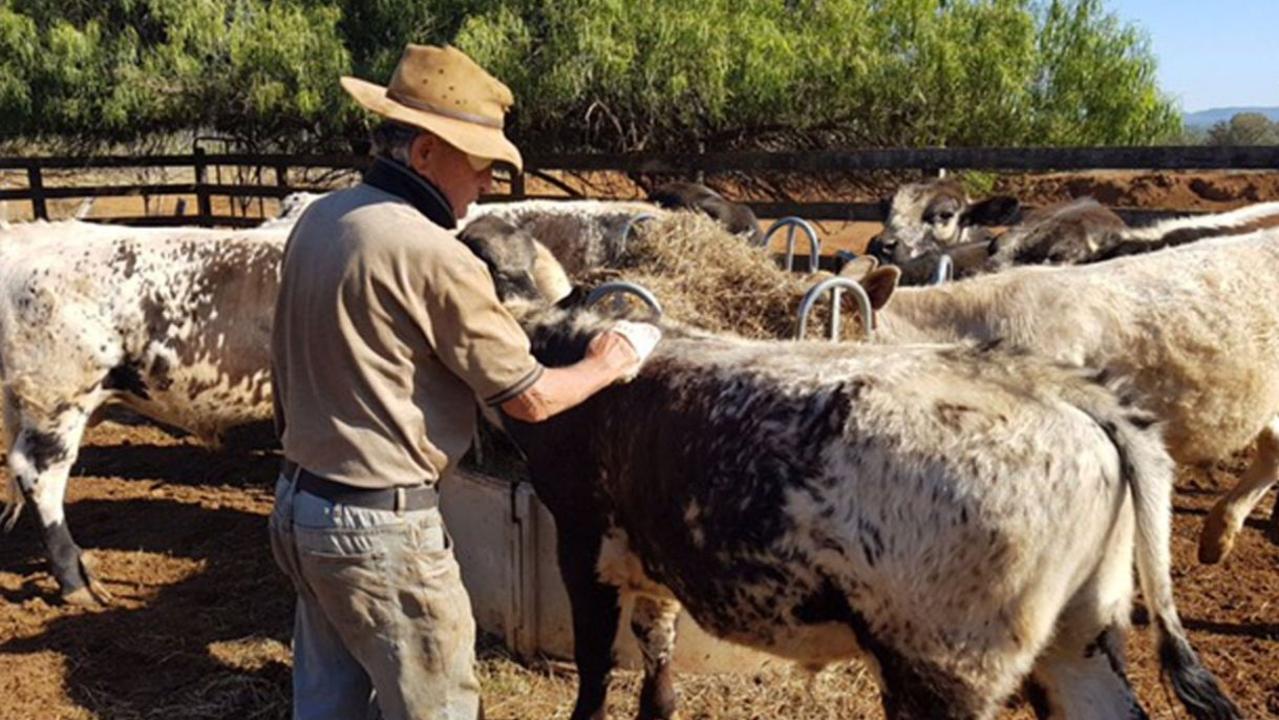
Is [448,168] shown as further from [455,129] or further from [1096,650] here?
[1096,650]

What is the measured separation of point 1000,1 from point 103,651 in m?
12.9

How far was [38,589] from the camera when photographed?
6305 mm

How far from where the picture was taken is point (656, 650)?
4.50 m

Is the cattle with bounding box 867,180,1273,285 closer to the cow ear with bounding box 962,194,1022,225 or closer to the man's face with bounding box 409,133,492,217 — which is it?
the cow ear with bounding box 962,194,1022,225

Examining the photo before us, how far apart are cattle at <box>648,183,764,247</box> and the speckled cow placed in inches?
138

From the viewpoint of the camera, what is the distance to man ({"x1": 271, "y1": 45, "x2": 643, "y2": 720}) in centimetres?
282

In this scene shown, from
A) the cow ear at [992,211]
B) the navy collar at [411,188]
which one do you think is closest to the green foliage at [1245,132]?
the cow ear at [992,211]

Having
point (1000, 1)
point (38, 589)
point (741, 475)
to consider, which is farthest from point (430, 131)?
point (1000, 1)

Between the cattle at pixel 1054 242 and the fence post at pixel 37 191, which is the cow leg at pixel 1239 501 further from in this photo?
the fence post at pixel 37 191

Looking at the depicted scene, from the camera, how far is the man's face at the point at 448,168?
296 cm

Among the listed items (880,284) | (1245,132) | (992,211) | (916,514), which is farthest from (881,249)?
(1245,132)

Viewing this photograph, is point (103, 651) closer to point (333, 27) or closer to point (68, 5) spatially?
point (333, 27)

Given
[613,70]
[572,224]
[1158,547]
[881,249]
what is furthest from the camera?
[613,70]

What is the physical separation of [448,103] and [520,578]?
2784mm
